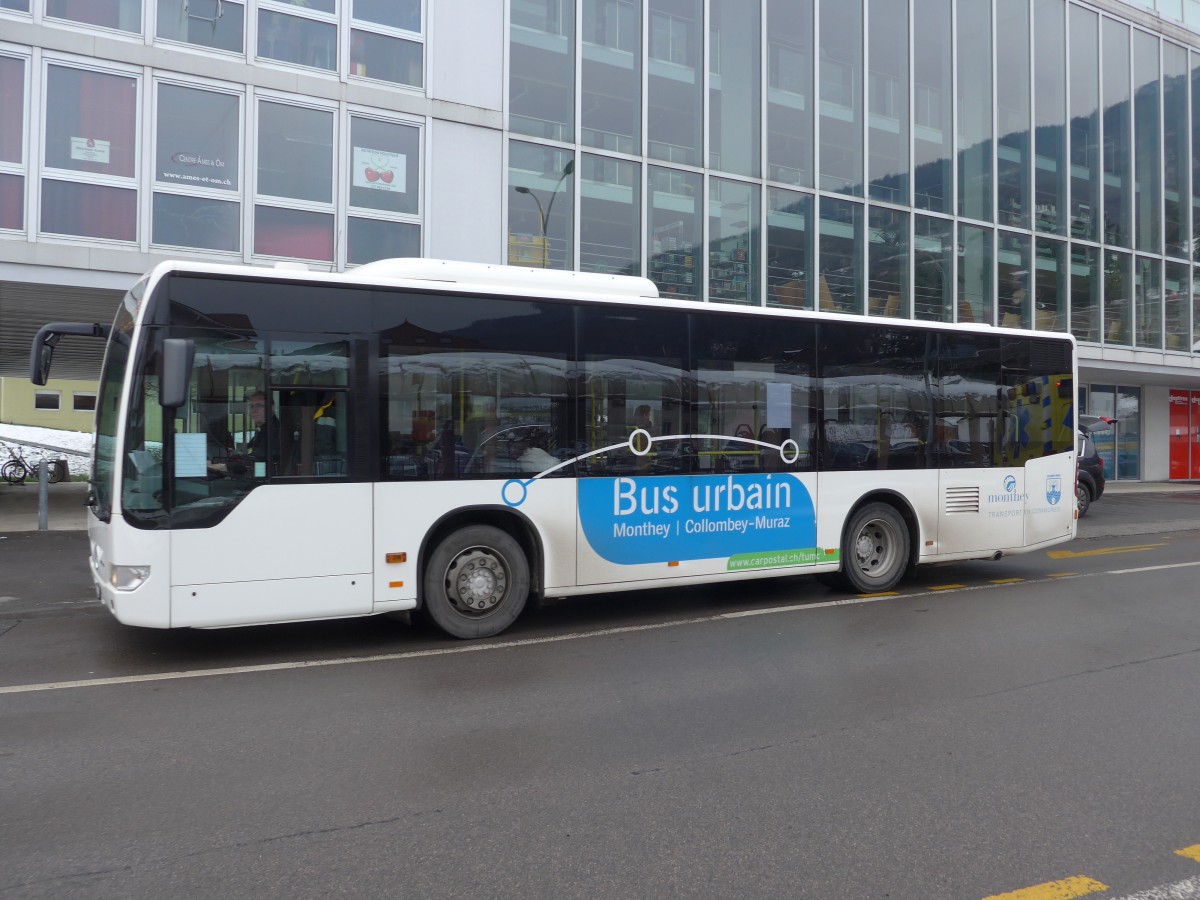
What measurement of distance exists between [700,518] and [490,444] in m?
2.18

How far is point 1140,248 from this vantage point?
1111 inches

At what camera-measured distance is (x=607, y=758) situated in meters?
4.96

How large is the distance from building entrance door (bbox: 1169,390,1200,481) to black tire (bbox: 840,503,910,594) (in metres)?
26.4

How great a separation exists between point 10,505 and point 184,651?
1461cm

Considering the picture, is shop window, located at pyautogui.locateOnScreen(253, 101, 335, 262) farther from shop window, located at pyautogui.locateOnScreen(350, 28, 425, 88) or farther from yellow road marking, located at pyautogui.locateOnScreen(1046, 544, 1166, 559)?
yellow road marking, located at pyautogui.locateOnScreen(1046, 544, 1166, 559)

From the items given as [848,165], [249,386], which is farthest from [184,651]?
[848,165]

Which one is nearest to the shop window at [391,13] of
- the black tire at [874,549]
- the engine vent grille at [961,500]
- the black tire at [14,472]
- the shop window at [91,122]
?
the shop window at [91,122]

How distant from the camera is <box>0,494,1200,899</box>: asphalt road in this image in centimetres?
367

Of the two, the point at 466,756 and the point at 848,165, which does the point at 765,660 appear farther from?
the point at 848,165

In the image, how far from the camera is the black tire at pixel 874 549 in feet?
33.0

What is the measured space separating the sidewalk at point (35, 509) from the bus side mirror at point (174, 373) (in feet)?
28.3

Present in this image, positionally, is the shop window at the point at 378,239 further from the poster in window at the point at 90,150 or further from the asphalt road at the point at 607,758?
the asphalt road at the point at 607,758

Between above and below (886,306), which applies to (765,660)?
below

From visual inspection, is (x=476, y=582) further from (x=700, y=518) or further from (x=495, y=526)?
(x=700, y=518)
